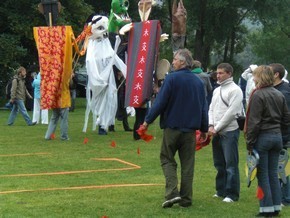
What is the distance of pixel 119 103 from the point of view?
1819 centimetres

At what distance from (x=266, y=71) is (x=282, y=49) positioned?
5916cm

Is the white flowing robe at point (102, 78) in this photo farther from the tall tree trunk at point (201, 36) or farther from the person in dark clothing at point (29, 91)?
the tall tree trunk at point (201, 36)

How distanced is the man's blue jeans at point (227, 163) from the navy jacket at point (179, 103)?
0.62 meters

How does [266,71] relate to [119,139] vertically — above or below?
above

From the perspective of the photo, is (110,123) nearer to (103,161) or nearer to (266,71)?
(103,161)

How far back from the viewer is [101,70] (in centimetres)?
1648

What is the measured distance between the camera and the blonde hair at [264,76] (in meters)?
8.04

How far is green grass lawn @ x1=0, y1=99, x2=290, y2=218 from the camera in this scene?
842 cm

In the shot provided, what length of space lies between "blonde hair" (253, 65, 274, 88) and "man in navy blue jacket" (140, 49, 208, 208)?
821 millimetres

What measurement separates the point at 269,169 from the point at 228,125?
99cm

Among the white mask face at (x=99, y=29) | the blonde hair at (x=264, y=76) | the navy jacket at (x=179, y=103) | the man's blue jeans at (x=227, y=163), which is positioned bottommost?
the man's blue jeans at (x=227, y=163)

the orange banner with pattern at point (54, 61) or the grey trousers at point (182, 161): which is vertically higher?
the orange banner with pattern at point (54, 61)

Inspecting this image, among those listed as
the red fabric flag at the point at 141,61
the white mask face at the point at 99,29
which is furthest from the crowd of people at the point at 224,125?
the white mask face at the point at 99,29

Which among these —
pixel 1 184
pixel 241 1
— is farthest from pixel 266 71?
pixel 241 1
